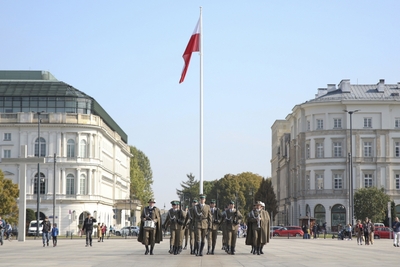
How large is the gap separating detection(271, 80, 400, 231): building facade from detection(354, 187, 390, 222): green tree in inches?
203

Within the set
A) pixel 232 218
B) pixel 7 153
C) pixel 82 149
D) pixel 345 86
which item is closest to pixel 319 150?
pixel 345 86

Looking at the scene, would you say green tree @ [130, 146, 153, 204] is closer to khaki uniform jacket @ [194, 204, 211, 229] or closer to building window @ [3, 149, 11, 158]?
building window @ [3, 149, 11, 158]

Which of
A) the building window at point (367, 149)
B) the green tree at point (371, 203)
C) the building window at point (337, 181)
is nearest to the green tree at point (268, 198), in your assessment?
the building window at point (337, 181)

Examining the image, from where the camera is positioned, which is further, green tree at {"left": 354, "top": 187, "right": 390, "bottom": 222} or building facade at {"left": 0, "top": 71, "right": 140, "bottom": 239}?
building facade at {"left": 0, "top": 71, "right": 140, "bottom": 239}

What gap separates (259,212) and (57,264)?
8760 millimetres

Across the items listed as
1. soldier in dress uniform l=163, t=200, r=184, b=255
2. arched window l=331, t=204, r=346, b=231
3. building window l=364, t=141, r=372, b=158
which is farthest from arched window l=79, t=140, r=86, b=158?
soldier in dress uniform l=163, t=200, r=184, b=255

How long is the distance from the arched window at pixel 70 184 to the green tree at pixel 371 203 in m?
35.0

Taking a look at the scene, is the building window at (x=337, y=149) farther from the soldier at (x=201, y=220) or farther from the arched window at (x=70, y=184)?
the soldier at (x=201, y=220)

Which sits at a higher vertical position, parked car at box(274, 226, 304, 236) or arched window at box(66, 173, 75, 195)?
arched window at box(66, 173, 75, 195)

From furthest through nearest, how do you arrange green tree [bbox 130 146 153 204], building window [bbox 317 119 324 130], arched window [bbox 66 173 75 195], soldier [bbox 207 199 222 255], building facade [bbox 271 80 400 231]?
green tree [bbox 130 146 153 204] < building window [bbox 317 119 324 130] < building facade [bbox 271 80 400 231] < arched window [bbox 66 173 75 195] < soldier [bbox 207 199 222 255]

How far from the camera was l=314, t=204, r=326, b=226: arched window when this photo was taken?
110 m

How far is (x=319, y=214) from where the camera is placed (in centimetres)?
11069

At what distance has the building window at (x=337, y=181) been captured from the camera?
109 meters

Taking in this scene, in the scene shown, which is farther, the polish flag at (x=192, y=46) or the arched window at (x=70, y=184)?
the arched window at (x=70, y=184)
